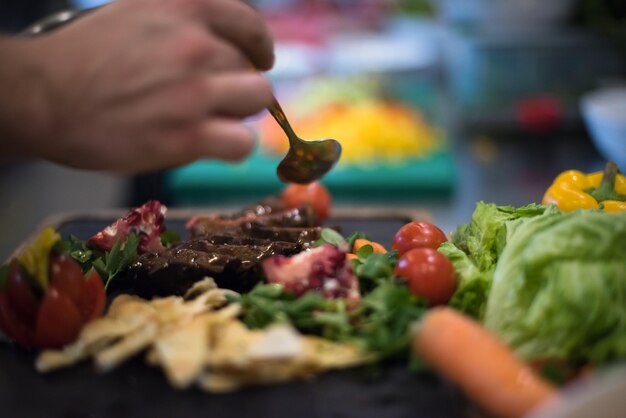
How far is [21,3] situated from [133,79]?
13.1 ft

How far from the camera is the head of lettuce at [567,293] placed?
4.87ft

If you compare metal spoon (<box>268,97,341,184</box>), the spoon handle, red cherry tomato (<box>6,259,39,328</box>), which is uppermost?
the spoon handle

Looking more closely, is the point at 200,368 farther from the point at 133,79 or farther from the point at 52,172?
the point at 52,172

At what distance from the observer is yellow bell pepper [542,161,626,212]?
2105 millimetres

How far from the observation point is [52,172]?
476cm

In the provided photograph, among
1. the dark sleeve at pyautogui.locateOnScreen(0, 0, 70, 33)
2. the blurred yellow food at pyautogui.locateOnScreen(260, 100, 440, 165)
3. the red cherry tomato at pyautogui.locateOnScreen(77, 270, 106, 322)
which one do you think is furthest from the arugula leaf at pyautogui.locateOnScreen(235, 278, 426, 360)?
the dark sleeve at pyautogui.locateOnScreen(0, 0, 70, 33)

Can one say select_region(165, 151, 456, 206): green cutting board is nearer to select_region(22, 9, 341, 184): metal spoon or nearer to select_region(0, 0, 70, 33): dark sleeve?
select_region(22, 9, 341, 184): metal spoon

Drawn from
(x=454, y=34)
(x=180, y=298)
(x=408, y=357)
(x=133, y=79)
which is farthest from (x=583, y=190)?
(x=454, y=34)

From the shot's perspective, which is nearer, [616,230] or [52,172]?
[616,230]

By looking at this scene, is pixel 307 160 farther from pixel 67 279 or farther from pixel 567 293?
pixel 567 293

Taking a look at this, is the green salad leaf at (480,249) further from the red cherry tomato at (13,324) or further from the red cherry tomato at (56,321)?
the red cherry tomato at (13,324)

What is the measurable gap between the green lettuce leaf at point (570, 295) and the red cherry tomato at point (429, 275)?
0.48 feet

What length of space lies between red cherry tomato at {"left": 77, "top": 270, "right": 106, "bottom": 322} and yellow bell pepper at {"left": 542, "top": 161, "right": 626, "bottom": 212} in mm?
1253

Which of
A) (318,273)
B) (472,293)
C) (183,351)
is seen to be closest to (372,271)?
(318,273)
